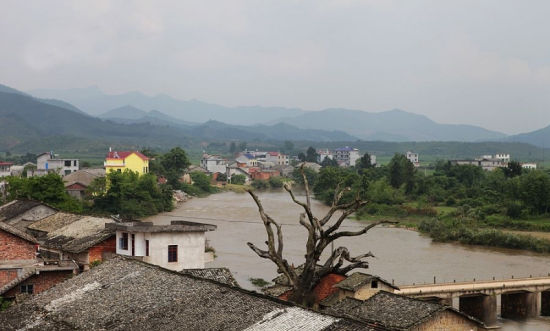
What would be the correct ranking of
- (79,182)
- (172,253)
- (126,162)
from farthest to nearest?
(126,162), (79,182), (172,253)

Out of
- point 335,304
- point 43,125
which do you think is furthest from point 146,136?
point 335,304

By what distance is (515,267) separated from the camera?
107 ft

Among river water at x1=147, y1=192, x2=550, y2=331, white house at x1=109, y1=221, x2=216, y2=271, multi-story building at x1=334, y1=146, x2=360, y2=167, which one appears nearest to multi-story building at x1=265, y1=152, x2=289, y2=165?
multi-story building at x1=334, y1=146, x2=360, y2=167

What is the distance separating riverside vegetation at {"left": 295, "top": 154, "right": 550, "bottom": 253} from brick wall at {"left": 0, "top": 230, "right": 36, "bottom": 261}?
26.9 m

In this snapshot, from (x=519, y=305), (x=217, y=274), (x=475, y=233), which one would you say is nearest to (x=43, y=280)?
(x=217, y=274)

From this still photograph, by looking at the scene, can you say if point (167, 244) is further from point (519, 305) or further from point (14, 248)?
point (519, 305)

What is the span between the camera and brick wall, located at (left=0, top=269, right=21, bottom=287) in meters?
18.4

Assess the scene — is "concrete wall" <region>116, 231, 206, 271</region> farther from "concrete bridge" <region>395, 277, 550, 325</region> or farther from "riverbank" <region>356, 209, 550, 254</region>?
"riverbank" <region>356, 209, 550, 254</region>

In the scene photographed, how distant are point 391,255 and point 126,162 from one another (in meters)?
31.2

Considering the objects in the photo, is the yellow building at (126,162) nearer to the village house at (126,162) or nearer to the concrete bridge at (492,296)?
the village house at (126,162)

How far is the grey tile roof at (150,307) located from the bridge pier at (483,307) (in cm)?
1403

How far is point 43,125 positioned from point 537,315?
186454 mm

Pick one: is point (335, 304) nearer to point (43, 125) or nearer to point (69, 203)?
point (69, 203)

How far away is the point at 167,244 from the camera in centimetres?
2084
